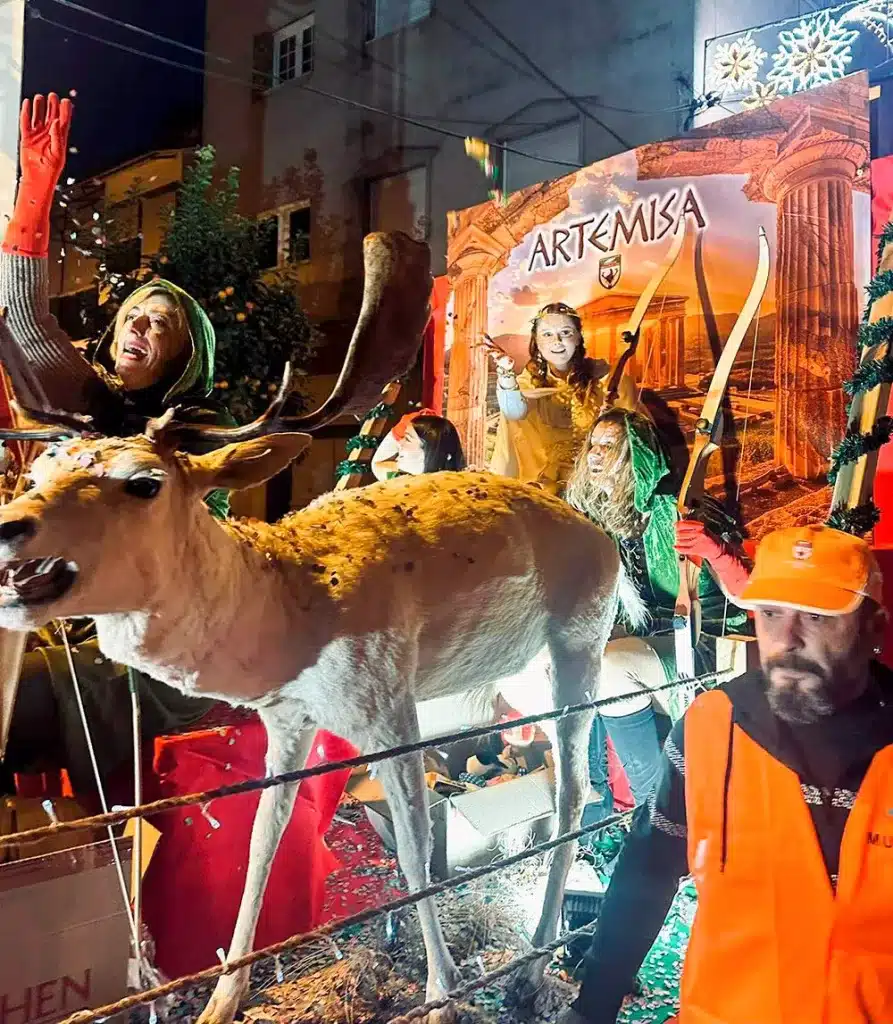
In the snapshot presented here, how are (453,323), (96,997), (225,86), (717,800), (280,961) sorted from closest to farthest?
(96,997) < (280,961) < (717,800) < (225,86) < (453,323)

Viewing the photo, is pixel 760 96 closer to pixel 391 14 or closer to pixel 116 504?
pixel 391 14

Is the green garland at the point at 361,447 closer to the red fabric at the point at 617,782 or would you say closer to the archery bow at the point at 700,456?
the archery bow at the point at 700,456

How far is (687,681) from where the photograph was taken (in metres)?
1.76

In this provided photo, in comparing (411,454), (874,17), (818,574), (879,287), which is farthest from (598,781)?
(874,17)

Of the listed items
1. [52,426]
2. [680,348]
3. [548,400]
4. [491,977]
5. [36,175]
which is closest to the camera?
[52,426]

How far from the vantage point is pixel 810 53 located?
76.3 inches

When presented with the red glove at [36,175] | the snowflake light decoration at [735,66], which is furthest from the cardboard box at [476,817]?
the snowflake light decoration at [735,66]

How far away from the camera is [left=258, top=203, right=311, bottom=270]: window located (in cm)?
169

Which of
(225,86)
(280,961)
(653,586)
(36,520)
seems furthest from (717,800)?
(225,86)

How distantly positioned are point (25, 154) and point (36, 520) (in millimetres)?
784

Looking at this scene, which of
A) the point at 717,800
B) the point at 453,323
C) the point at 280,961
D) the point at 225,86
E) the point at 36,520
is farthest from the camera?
the point at 453,323

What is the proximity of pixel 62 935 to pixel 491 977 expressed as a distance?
77cm

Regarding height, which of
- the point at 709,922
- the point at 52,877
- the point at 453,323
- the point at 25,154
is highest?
the point at 25,154

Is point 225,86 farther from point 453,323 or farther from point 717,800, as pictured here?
point 717,800
